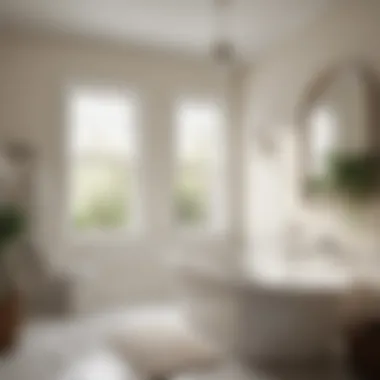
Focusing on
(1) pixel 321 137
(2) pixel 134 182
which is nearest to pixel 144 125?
(2) pixel 134 182

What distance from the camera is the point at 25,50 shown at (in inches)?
58.1

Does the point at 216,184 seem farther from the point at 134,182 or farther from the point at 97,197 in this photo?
the point at 97,197

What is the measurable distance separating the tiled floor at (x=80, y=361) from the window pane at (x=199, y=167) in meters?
0.33

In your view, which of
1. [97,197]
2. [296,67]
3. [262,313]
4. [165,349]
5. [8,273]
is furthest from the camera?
[296,67]

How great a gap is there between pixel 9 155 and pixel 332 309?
970 millimetres

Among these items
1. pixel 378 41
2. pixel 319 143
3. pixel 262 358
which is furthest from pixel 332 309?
pixel 378 41

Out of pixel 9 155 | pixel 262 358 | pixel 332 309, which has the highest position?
pixel 9 155

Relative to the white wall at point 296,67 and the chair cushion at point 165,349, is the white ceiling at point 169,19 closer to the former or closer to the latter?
the white wall at point 296,67

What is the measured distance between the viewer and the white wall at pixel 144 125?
1.42 meters

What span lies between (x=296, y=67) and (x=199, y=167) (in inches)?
28.3

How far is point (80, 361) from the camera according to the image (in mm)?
1625

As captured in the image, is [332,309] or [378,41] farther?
[378,41]

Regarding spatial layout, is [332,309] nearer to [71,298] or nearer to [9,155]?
[71,298]

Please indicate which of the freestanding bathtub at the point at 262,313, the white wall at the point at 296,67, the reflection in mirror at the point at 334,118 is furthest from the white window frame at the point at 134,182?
the reflection in mirror at the point at 334,118
